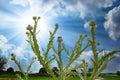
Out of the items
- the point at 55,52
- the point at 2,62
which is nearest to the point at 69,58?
the point at 55,52

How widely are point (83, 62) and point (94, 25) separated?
895mm

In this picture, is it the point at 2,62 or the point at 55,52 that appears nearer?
the point at 55,52

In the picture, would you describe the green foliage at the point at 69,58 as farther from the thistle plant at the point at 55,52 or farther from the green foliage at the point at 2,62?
the green foliage at the point at 2,62

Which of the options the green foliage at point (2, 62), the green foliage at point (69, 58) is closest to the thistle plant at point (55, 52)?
the green foliage at point (69, 58)

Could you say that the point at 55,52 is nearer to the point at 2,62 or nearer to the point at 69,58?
the point at 69,58

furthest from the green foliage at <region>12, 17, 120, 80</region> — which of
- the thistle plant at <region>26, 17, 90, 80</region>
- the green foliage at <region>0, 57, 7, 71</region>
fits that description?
the green foliage at <region>0, 57, 7, 71</region>

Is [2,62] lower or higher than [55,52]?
lower

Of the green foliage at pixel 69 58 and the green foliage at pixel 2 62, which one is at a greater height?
the green foliage at pixel 69 58

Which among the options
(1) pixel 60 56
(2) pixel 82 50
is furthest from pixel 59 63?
(2) pixel 82 50

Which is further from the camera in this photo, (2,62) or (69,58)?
(2,62)

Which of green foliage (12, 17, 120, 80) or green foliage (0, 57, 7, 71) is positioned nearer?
green foliage (12, 17, 120, 80)

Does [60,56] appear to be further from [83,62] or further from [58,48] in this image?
[83,62]

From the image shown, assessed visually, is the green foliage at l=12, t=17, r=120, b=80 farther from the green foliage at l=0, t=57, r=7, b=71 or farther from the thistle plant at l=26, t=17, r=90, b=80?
the green foliage at l=0, t=57, r=7, b=71

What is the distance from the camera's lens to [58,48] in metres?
2.81
